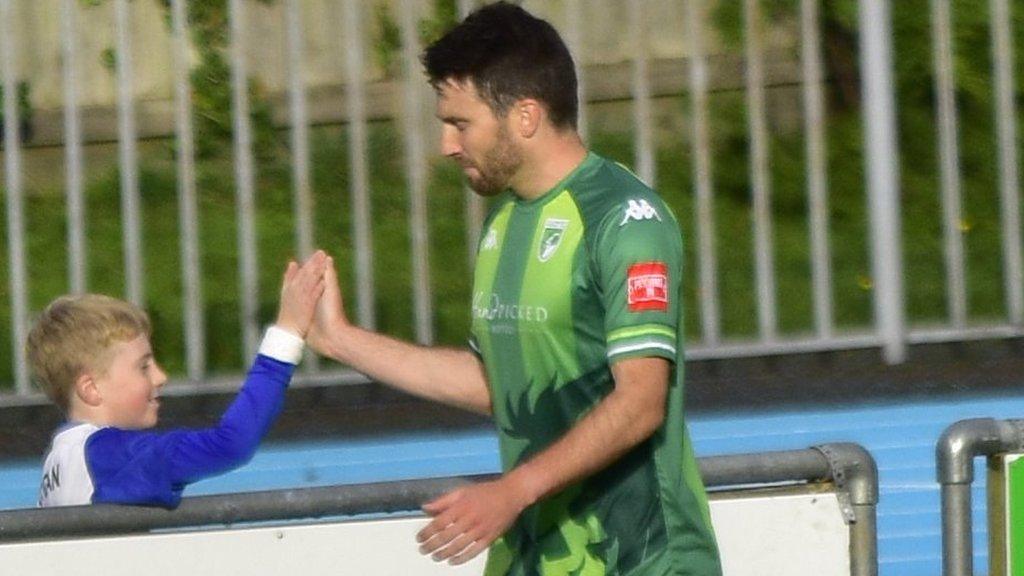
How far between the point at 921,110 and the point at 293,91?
1620 millimetres

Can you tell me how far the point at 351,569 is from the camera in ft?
13.1

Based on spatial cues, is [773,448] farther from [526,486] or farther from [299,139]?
[526,486]

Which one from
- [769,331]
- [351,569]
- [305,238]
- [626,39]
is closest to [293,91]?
[305,238]

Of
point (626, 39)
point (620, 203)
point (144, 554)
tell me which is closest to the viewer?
point (620, 203)

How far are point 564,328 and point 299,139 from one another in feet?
7.22

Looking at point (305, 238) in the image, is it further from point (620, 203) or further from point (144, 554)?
point (620, 203)

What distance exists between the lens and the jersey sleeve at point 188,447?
3.85 metres

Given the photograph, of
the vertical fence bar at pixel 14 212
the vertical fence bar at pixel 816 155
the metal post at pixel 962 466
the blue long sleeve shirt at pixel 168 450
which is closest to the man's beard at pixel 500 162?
the blue long sleeve shirt at pixel 168 450

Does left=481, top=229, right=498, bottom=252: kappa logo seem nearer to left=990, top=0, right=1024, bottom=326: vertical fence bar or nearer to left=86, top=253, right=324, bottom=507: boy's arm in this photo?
left=86, top=253, right=324, bottom=507: boy's arm

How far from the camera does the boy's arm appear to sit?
3.85 meters

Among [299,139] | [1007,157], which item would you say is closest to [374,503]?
[299,139]

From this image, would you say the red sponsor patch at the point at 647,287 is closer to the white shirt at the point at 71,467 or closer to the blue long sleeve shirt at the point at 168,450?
the blue long sleeve shirt at the point at 168,450

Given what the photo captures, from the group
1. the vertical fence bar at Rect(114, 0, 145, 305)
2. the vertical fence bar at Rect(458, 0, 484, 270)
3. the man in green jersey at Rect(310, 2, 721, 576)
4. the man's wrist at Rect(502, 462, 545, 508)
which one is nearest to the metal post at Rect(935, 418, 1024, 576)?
the man in green jersey at Rect(310, 2, 721, 576)

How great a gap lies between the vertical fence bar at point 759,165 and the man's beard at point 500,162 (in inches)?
81.2
